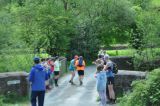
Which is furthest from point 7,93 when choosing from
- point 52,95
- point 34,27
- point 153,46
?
point 34,27

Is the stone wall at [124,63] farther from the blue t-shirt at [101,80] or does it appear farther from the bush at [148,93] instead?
the bush at [148,93]

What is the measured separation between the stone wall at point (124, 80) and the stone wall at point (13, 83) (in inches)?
157

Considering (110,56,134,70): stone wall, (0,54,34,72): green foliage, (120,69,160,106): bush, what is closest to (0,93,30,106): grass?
(0,54,34,72): green foliage

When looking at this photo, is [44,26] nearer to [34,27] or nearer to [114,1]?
[34,27]

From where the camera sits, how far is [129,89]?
60.1ft

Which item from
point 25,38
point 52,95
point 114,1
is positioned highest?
point 114,1

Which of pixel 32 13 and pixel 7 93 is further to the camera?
pixel 32 13

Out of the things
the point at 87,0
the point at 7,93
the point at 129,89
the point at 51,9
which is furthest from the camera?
the point at 87,0

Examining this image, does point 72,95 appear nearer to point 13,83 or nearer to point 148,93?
point 13,83

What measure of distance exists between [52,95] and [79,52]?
20.9 m

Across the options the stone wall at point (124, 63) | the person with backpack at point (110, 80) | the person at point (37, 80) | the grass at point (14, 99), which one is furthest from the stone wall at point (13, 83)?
the stone wall at point (124, 63)

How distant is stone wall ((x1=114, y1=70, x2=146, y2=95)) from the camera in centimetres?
1804

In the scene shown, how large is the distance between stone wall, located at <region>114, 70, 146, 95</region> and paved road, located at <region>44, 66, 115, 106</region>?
983mm

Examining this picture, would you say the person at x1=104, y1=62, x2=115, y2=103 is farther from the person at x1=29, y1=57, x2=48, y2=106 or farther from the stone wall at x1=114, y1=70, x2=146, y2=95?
the person at x1=29, y1=57, x2=48, y2=106
